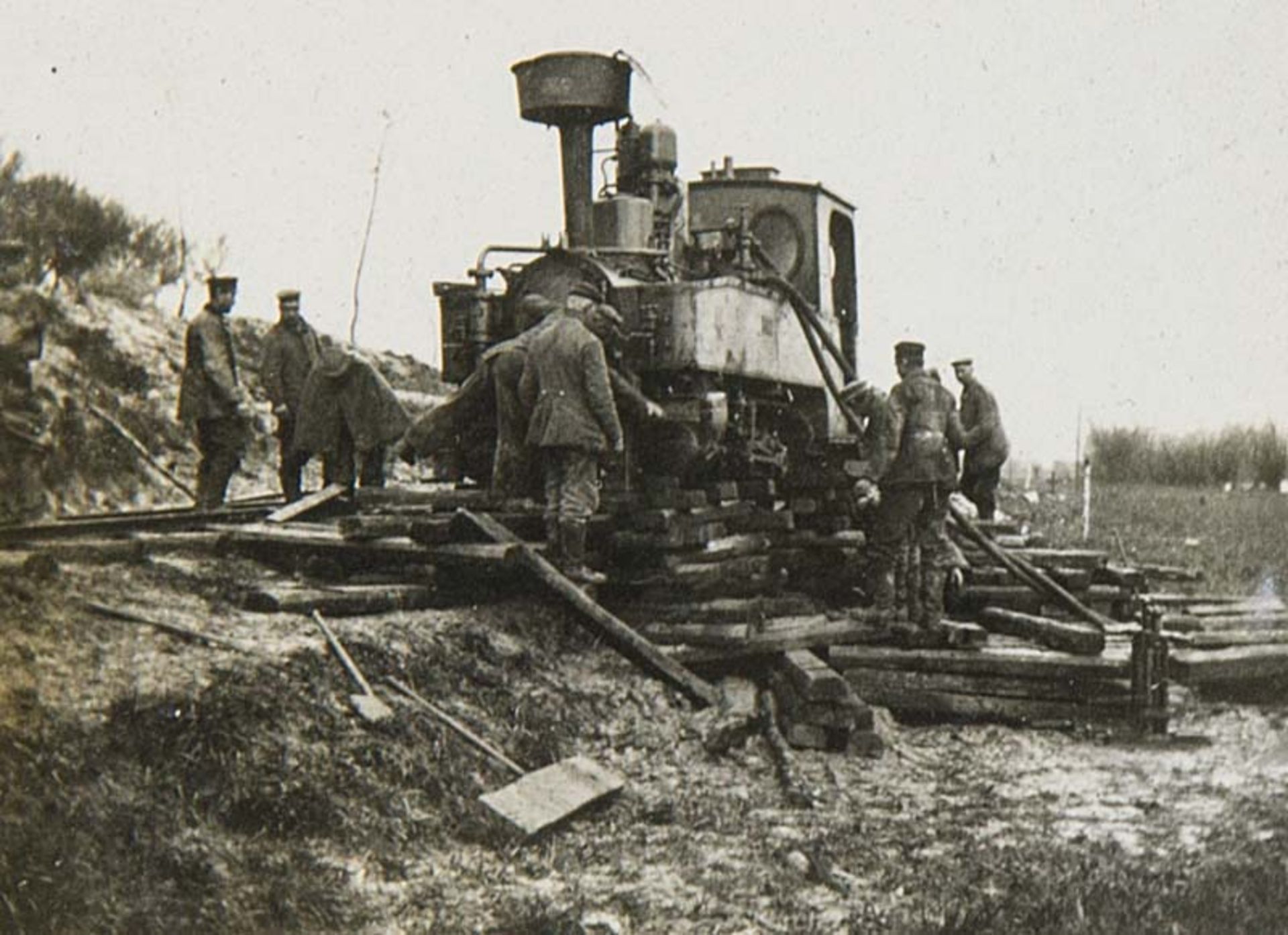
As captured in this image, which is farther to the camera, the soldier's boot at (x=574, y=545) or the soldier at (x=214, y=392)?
the soldier at (x=214, y=392)

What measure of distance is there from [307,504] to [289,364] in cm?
192

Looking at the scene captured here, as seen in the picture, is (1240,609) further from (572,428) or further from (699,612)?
(572,428)

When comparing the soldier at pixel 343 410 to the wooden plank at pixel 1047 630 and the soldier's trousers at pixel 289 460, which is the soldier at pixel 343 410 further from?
the wooden plank at pixel 1047 630

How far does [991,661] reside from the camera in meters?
8.30

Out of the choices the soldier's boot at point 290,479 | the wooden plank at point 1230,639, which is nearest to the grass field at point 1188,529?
the wooden plank at point 1230,639

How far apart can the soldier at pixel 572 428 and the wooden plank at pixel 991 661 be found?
6.14ft

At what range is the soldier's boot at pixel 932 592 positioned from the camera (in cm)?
891

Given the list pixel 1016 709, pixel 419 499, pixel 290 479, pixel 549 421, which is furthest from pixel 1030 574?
pixel 290 479

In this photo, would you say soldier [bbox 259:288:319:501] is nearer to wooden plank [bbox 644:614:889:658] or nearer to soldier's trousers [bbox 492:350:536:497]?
soldier's trousers [bbox 492:350:536:497]

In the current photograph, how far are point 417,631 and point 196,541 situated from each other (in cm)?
181

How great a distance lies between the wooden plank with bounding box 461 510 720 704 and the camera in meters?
7.43

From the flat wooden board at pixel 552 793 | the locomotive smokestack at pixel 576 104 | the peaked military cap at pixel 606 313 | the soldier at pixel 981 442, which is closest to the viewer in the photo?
the flat wooden board at pixel 552 793

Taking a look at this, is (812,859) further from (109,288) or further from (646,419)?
(109,288)

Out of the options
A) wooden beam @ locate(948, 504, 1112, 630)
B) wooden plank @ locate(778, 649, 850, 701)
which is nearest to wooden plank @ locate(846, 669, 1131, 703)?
wooden plank @ locate(778, 649, 850, 701)
